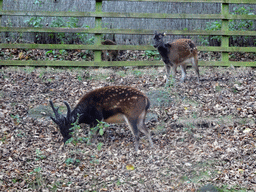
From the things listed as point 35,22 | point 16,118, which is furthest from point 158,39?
point 35,22

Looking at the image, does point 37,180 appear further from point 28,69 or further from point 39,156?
point 28,69

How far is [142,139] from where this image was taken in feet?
22.8

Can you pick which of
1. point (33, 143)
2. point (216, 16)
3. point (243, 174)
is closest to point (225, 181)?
point (243, 174)

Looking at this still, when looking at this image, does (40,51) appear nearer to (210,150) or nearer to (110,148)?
(110,148)

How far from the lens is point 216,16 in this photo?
10.4 metres

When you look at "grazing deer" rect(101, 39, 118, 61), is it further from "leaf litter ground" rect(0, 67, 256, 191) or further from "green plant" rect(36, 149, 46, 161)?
"green plant" rect(36, 149, 46, 161)

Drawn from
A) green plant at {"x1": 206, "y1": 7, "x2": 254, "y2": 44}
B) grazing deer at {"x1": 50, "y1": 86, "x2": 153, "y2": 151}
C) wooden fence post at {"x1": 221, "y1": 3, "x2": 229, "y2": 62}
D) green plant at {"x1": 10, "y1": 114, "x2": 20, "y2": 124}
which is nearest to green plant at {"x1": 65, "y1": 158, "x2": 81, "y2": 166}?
grazing deer at {"x1": 50, "y1": 86, "x2": 153, "y2": 151}

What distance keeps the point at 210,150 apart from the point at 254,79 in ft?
12.8

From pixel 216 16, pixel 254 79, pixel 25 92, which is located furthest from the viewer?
pixel 216 16

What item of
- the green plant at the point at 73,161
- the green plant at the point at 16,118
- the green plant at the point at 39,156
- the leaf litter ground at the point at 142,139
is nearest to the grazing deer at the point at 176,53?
the leaf litter ground at the point at 142,139

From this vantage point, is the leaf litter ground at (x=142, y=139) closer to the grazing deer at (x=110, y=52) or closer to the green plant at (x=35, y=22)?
the grazing deer at (x=110, y=52)

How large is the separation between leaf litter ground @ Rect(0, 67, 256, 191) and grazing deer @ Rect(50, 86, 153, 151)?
43cm

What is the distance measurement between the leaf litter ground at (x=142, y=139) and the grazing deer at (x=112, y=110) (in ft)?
1.41

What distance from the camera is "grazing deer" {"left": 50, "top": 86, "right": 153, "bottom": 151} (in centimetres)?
645
